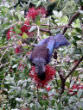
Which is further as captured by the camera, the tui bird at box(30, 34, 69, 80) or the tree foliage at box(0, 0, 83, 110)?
the tree foliage at box(0, 0, 83, 110)

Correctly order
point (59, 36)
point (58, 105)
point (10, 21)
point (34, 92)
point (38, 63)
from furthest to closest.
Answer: point (34, 92), point (10, 21), point (58, 105), point (59, 36), point (38, 63)

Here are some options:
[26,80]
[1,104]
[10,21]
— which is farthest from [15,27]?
[1,104]

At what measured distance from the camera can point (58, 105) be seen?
4.10ft

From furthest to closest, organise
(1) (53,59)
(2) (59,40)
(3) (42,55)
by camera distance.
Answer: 1. (1) (53,59)
2. (2) (59,40)
3. (3) (42,55)

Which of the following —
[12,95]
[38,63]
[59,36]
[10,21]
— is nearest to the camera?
[38,63]

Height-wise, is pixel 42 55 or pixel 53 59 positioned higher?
pixel 42 55

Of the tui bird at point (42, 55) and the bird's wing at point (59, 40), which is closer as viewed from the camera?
the tui bird at point (42, 55)

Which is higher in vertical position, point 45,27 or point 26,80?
point 45,27

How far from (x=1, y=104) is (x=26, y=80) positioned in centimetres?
36

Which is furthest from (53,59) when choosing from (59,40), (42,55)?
(42,55)

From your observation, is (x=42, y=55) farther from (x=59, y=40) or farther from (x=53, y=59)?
(x=53, y=59)

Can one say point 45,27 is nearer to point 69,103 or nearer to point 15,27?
point 15,27

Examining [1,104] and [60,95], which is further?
[1,104]

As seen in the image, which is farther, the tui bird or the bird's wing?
the bird's wing
